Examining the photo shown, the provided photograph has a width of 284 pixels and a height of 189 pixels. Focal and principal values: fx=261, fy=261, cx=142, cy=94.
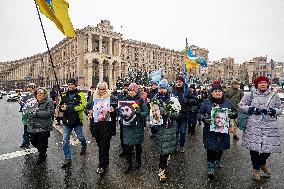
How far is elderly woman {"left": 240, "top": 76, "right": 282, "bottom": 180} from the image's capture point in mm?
4859

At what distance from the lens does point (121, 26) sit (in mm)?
83875

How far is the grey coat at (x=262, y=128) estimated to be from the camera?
191 inches

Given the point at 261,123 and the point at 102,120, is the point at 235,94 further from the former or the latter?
the point at 102,120

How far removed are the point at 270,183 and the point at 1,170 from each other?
5.49m

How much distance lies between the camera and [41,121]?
599 cm

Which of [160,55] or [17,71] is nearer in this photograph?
[160,55]

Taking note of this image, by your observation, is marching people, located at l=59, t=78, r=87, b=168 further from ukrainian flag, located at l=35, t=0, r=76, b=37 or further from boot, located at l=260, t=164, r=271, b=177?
boot, located at l=260, t=164, r=271, b=177

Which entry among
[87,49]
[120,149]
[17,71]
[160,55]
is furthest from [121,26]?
[17,71]

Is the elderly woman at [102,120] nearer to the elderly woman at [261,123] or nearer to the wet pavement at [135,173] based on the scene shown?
the wet pavement at [135,173]

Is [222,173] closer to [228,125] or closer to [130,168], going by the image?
[228,125]

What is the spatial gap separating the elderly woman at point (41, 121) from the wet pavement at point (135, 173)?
49 cm

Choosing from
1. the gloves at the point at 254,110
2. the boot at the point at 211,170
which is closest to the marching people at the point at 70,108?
the boot at the point at 211,170

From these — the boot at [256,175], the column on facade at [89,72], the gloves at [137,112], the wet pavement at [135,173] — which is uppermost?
the column on facade at [89,72]

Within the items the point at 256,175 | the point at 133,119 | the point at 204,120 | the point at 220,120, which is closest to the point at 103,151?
the point at 133,119
